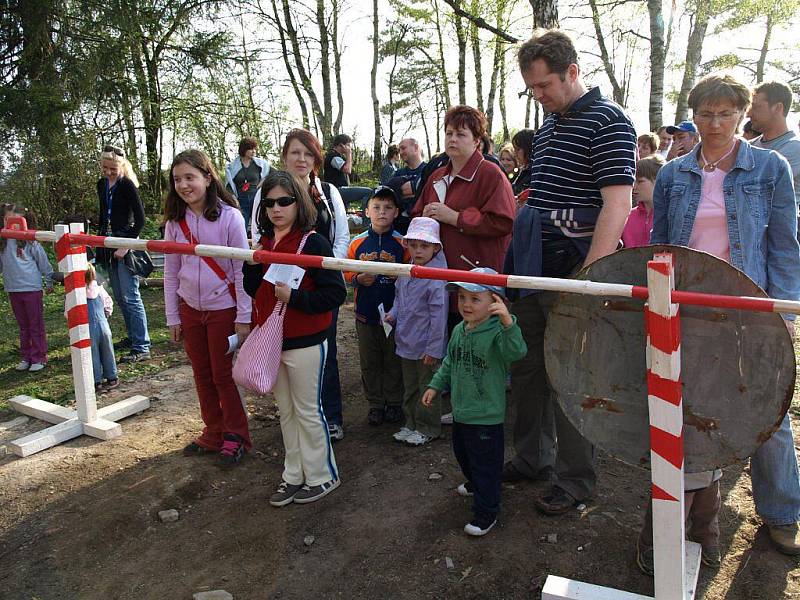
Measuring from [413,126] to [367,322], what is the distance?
4759cm

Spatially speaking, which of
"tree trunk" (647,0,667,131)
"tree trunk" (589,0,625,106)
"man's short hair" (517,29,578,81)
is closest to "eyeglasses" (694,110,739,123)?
"man's short hair" (517,29,578,81)

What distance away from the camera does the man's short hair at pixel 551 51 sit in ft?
9.50

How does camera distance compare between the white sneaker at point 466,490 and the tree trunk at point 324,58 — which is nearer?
the white sneaker at point 466,490

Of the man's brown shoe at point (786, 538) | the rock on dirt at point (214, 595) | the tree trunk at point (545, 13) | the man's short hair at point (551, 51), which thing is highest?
the tree trunk at point (545, 13)

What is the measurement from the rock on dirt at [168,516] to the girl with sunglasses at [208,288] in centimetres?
57

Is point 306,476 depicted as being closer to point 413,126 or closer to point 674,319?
point 674,319

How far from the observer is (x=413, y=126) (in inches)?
1970

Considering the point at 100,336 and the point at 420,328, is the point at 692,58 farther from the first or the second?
the point at 100,336

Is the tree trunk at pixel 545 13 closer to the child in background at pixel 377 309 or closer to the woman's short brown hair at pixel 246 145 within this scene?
the woman's short brown hair at pixel 246 145

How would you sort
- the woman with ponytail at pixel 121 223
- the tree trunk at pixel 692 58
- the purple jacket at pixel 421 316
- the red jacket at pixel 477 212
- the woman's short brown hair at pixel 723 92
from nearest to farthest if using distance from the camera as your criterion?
1. the woman's short brown hair at pixel 723 92
2. the red jacket at pixel 477 212
3. the purple jacket at pixel 421 316
4. the woman with ponytail at pixel 121 223
5. the tree trunk at pixel 692 58

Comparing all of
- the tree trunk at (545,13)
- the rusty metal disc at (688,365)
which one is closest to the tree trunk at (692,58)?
the tree trunk at (545,13)

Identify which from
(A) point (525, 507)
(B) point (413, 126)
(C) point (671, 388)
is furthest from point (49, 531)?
(B) point (413, 126)

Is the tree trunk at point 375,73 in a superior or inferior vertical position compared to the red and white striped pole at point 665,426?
superior

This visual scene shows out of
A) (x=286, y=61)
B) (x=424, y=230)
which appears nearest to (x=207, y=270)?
(x=424, y=230)
